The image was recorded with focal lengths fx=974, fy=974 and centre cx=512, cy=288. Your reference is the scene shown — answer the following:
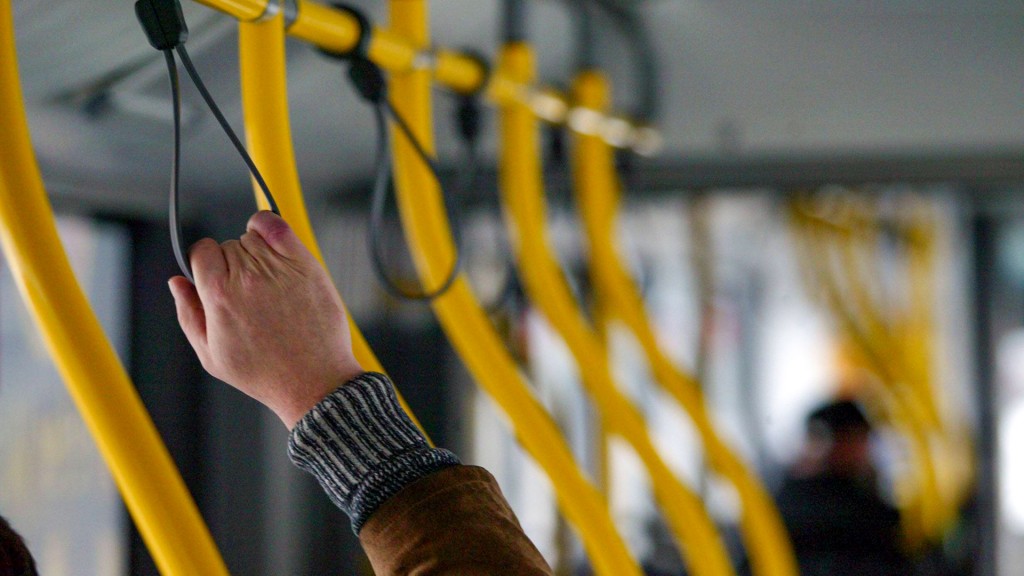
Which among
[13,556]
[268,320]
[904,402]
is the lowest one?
[904,402]

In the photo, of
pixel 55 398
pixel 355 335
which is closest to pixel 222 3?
pixel 355 335

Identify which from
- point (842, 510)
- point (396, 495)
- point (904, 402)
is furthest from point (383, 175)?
point (842, 510)

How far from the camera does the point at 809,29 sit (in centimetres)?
137

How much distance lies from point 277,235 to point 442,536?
0.60 ft

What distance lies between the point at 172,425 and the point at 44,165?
0.42 m

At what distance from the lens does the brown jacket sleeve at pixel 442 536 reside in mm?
490

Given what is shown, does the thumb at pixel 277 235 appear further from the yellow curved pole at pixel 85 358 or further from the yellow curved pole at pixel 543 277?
the yellow curved pole at pixel 543 277

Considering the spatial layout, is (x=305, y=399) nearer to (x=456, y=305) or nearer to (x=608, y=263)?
(x=456, y=305)

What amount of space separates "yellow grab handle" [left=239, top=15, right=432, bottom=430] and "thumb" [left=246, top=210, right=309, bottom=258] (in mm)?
107

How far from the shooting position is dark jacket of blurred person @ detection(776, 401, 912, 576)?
2.52 metres

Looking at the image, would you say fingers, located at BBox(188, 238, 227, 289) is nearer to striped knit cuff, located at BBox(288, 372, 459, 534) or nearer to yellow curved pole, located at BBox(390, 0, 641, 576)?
striped knit cuff, located at BBox(288, 372, 459, 534)

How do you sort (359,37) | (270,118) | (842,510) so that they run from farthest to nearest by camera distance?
(842,510)
(359,37)
(270,118)

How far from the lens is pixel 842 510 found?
266 cm

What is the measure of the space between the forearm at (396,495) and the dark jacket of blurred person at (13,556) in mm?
148
